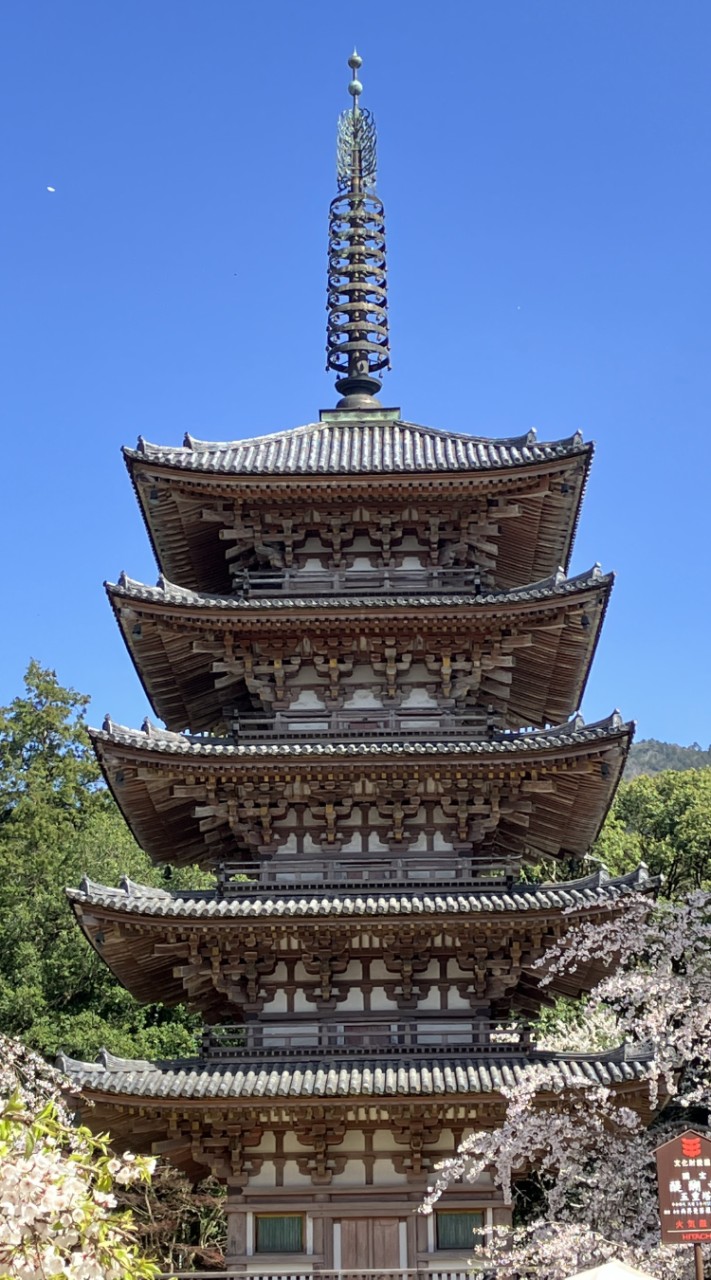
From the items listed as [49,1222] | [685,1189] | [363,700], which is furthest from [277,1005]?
[49,1222]

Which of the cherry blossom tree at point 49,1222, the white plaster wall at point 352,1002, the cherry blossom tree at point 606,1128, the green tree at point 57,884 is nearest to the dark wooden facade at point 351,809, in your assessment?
the white plaster wall at point 352,1002

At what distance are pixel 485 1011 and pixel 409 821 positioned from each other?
301 centimetres

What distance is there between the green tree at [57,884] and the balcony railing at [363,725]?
18293mm

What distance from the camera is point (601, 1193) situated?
19.1m

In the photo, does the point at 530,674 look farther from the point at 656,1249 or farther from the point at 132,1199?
the point at 132,1199

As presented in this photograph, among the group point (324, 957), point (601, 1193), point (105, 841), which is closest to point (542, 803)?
point (324, 957)

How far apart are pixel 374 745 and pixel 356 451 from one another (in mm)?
5986

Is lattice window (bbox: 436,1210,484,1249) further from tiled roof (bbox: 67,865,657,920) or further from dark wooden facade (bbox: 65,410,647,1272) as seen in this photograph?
tiled roof (bbox: 67,865,657,920)

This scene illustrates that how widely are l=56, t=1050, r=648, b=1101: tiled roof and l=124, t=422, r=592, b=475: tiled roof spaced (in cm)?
905

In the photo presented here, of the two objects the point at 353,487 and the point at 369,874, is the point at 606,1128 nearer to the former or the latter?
the point at 369,874

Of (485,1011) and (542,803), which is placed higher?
(542,803)

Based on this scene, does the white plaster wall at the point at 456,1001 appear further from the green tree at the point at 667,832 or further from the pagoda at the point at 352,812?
the green tree at the point at 667,832

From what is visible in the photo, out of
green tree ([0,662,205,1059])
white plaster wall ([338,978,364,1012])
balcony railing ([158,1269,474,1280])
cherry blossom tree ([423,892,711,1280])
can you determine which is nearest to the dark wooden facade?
white plaster wall ([338,978,364,1012])

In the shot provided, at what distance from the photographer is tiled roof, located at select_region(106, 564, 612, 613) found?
20828 millimetres
